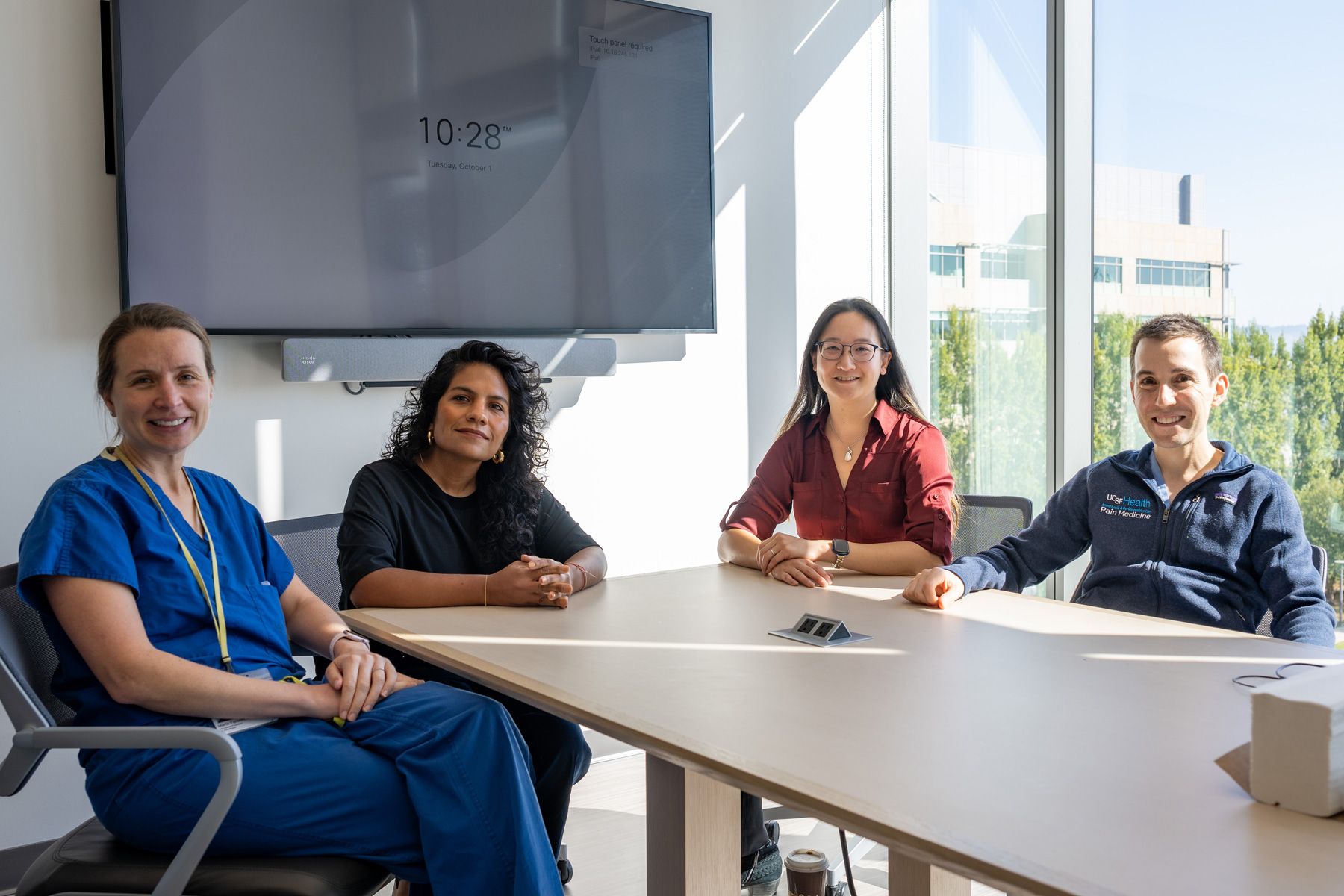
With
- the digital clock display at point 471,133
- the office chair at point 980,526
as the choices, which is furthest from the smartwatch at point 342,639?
the digital clock display at point 471,133

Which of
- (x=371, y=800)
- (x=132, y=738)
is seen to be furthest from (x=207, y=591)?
(x=371, y=800)

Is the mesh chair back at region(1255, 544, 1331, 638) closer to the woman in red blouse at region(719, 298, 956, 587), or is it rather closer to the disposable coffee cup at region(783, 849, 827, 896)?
the woman in red blouse at region(719, 298, 956, 587)

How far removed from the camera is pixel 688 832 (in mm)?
1651

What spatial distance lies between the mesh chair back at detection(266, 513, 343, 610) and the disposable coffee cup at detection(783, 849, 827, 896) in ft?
3.92

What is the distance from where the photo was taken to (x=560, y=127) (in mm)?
3393

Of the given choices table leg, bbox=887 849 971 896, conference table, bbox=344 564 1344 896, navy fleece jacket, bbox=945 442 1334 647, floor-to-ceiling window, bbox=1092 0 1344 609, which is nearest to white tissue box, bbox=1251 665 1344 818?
conference table, bbox=344 564 1344 896

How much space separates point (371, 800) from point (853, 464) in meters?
1.56

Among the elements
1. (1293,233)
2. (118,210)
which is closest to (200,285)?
(118,210)

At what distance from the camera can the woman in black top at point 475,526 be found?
7.08 feet

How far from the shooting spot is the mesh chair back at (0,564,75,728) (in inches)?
65.2

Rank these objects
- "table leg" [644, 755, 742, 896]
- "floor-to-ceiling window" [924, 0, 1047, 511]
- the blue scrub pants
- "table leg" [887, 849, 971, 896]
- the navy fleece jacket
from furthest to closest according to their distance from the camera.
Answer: "floor-to-ceiling window" [924, 0, 1047, 511] → the navy fleece jacket → "table leg" [644, 755, 742, 896] → the blue scrub pants → "table leg" [887, 849, 971, 896]

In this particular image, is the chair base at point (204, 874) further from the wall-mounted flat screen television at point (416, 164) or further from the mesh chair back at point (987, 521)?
the mesh chair back at point (987, 521)

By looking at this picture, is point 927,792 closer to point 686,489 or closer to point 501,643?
point 501,643

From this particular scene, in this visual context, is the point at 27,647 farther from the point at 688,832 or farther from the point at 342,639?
the point at 688,832
